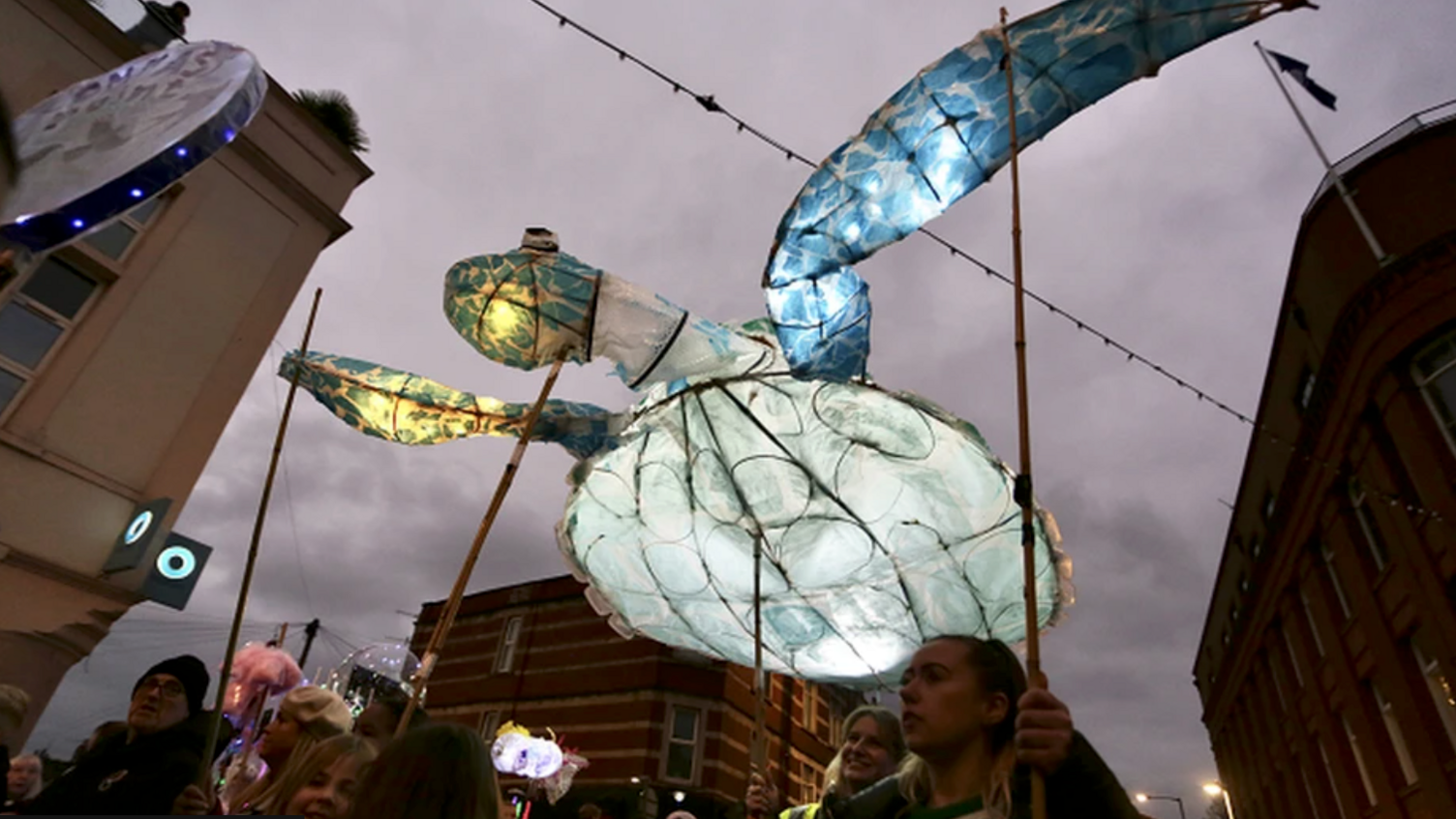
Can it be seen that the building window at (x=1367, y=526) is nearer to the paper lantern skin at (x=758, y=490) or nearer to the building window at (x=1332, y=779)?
the building window at (x=1332, y=779)

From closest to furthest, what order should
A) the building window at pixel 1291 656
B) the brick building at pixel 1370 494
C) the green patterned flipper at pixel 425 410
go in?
the green patterned flipper at pixel 425 410 → the brick building at pixel 1370 494 → the building window at pixel 1291 656

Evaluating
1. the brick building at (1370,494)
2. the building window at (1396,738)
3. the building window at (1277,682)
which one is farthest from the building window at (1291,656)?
the building window at (1396,738)

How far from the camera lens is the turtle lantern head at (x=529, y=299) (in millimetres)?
3584

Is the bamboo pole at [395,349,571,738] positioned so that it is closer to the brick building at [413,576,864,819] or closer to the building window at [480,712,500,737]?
the brick building at [413,576,864,819]

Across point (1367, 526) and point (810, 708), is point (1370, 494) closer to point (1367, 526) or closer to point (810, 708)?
point (1367, 526)

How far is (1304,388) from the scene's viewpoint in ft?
51.6

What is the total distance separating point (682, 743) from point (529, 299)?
17.2 meters

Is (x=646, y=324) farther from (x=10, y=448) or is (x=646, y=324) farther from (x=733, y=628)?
(x=10, y=448)

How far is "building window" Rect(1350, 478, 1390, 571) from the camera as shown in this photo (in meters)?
13.4

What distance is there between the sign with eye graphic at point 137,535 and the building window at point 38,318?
1.40m

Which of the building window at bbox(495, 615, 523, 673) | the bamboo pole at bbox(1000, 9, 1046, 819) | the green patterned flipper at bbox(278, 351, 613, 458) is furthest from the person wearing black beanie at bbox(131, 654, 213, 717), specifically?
the building window at bbox(495, 615, 523, 673)

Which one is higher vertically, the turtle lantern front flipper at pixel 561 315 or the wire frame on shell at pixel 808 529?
the turtle lantern front flipper at pixel 561 315

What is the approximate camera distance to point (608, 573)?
15.0 feet

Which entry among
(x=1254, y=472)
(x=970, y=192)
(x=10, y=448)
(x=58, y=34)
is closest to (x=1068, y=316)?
(x=970, y=192)
